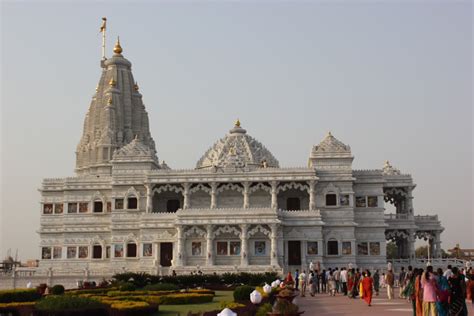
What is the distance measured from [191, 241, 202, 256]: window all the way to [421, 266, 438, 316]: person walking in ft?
125

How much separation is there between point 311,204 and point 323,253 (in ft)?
14.8

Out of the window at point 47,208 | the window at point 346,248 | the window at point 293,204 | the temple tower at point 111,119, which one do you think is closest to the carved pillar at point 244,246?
the window at point 293,204

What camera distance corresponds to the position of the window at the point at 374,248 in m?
56.6

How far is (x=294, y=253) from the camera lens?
55.1 metres

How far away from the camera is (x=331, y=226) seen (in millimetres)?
56344

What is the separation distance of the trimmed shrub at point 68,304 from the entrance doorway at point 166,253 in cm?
3627

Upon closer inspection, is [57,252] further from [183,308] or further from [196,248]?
[183,308]

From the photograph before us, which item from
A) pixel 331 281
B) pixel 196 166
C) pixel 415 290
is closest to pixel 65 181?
pixel 196 166

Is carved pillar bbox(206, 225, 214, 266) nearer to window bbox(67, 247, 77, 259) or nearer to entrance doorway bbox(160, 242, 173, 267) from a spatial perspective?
entrance doorway bbox(160, 242, 173, 267)

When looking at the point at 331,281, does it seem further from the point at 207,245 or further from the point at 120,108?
the point at 120,108

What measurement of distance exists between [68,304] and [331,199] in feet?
133

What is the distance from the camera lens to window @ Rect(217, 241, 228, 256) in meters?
54.6

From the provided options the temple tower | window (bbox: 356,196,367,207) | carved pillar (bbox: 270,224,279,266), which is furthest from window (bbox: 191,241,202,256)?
window (bbox: 356,196,367,207)

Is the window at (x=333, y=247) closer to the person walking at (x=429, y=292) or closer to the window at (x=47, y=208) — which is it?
the window at (x=47, y=208)
